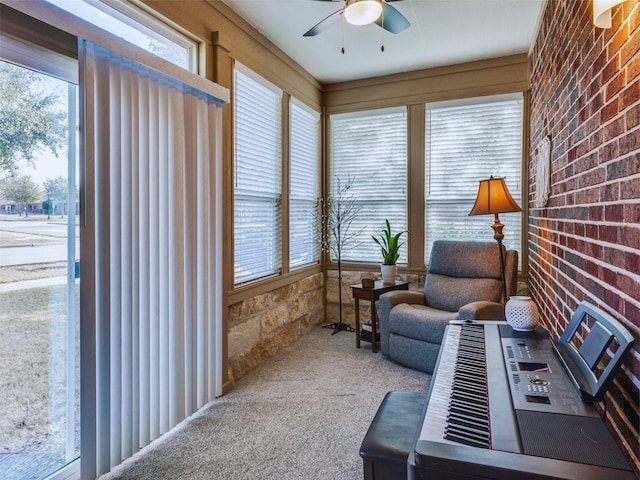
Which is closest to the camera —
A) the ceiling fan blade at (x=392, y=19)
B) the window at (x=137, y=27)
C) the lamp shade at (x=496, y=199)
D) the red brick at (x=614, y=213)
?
the red brick at (x=614, y=213)

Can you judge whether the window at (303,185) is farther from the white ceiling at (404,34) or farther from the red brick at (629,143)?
the red brick at (629,143)

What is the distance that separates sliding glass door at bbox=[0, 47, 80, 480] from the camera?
1.73 metres

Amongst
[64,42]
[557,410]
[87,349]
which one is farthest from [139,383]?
[557,410]

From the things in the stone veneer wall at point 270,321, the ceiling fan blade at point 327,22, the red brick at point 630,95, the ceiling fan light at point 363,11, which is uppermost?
the ceiling fan blade at point 327,22

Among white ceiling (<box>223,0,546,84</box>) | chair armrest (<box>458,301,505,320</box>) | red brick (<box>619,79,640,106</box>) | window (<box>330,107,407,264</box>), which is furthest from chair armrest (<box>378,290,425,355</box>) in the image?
red brick (<box>619,79,640,106</box>)

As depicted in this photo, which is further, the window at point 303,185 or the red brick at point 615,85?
the window at point 303,185

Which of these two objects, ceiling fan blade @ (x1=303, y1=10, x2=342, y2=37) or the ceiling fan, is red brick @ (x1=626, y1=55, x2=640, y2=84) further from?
ceiling fan blade @ (x1=303, y1=10, x2=342, y2=37)

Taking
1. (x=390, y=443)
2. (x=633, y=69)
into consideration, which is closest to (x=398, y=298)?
(x=390, y=443)

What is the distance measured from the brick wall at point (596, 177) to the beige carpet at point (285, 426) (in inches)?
51.8

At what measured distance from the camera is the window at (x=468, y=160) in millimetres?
4004

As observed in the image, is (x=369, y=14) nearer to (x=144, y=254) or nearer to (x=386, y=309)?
(x=144, y=254)

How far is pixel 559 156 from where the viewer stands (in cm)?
235

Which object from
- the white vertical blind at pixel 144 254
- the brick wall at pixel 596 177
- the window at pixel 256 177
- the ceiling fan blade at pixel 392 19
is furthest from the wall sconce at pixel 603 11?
the window at pixel 256 177

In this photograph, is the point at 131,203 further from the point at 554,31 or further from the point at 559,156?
the point at 554,31
